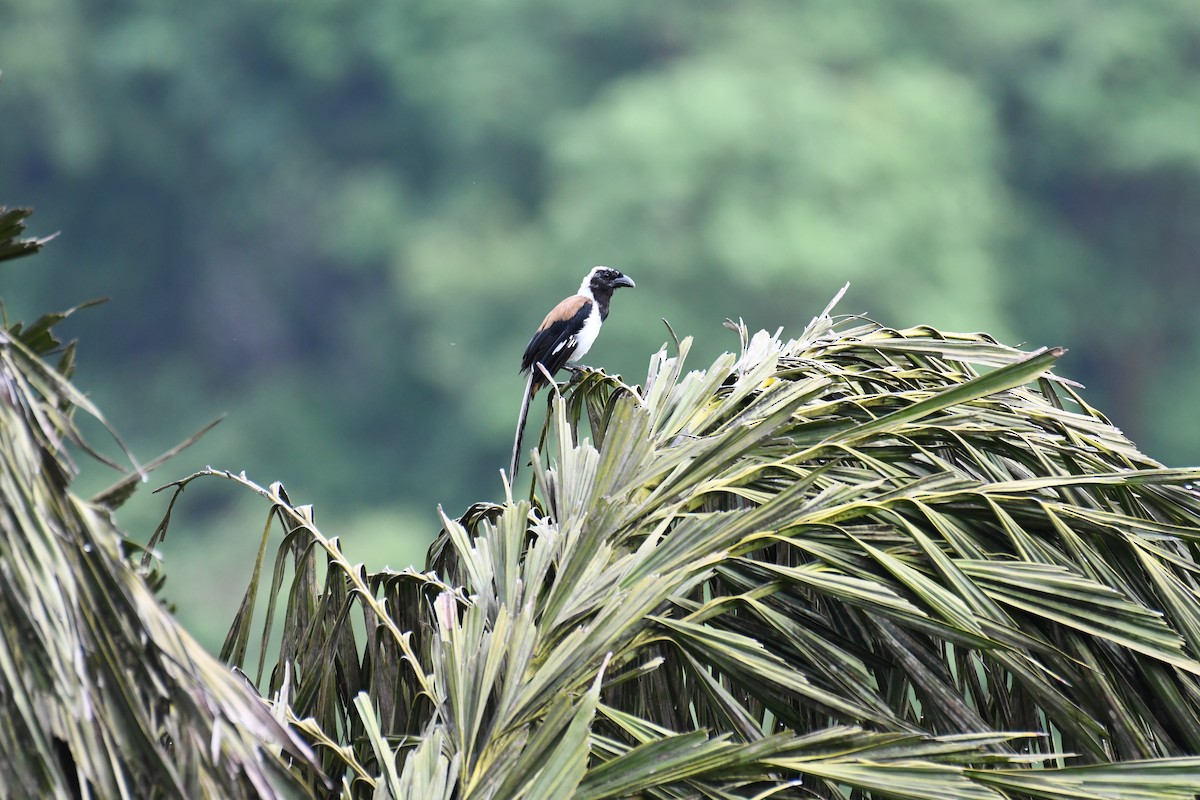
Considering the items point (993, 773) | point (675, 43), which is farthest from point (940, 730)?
point (675, 43)

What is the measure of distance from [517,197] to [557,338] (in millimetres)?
25368

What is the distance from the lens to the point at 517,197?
102 feet

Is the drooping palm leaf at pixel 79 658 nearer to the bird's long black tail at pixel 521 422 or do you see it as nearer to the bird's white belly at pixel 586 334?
the bird's long black tail at pixel 521 422

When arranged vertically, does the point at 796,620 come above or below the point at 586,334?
below

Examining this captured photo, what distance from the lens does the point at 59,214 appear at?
31.6m

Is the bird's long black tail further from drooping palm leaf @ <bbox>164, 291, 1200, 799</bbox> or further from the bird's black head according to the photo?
drooping palm leaf @ <bbox>164, 291, 1200, 799</bbox>

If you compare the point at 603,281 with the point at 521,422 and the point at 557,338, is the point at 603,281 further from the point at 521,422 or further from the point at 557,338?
the point at 521,422

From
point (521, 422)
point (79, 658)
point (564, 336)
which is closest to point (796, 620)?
point (79, 658)

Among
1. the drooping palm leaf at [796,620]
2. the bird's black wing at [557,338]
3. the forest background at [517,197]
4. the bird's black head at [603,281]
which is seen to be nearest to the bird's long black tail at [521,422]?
the bird's black wing at [557,338]

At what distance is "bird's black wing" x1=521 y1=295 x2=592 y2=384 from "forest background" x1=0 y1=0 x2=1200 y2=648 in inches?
766

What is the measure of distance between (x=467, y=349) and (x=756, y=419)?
84.2 ft

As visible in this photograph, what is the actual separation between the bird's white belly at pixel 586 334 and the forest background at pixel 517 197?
766 inches

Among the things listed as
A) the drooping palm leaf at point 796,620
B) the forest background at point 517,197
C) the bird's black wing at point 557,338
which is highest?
the forest background at point 517,197

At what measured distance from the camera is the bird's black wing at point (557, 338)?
6.00 meters
